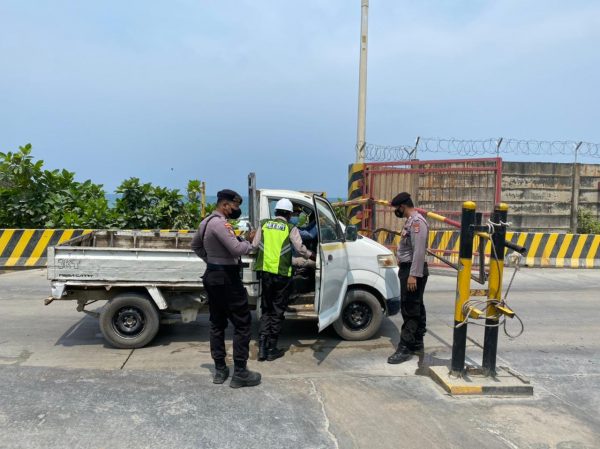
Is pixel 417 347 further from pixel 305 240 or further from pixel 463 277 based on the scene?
pixel 305 240

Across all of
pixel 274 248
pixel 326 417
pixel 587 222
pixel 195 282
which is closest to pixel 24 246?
pixel 195 282

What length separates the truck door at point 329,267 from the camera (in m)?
5.52

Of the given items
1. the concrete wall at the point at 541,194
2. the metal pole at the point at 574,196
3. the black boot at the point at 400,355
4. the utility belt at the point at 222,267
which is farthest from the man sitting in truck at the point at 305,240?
the metal pole at the point at 574,196

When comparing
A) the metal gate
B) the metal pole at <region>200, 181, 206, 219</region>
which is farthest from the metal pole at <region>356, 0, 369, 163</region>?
the metal pole at <region>200, 181, 206, 219</region>

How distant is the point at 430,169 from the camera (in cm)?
1250

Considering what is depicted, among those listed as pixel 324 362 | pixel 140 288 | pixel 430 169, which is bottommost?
pixel 324 362

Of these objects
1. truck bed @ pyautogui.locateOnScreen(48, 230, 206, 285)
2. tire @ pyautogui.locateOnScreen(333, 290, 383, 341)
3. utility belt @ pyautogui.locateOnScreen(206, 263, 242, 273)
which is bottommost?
tire @ pyautogui.locateOnScreen(333, 290, 383, 341)

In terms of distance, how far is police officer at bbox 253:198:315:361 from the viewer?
5449mm

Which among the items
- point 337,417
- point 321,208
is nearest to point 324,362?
point 337,417

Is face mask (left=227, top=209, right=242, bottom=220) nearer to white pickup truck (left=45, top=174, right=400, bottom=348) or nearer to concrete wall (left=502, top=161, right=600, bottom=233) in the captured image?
white pickup truck (left=45, top=174, right=400, bottom=348)

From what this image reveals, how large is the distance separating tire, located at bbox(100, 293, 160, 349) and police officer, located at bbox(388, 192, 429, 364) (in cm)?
283

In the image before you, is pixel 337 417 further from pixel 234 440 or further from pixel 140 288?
pixel 140 288

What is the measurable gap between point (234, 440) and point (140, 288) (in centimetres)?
276

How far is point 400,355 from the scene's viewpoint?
5598mm
